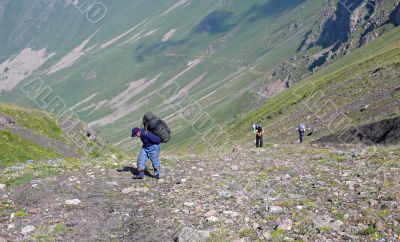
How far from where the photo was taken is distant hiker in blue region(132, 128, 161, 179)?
23234 millimetres

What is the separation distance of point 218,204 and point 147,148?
627cm

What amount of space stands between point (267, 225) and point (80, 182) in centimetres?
1087

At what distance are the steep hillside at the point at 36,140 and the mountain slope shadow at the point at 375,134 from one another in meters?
30.3

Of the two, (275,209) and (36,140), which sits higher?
(36,140)

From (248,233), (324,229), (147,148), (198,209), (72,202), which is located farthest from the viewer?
(147,148)

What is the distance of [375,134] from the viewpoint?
155 feet

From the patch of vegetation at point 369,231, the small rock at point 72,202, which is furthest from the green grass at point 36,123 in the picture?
the patch of vegetation at point 369,231

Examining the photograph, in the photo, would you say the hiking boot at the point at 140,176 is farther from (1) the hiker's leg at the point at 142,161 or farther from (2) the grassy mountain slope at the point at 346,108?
(2) the grassy mountain slope at the point at 346,108

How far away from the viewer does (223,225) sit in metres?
16.3

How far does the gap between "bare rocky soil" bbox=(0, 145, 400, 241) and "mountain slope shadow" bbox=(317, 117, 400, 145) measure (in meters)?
17.9

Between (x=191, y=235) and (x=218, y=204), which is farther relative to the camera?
(x=218, y=204)

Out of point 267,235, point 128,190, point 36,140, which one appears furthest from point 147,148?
point 36,140

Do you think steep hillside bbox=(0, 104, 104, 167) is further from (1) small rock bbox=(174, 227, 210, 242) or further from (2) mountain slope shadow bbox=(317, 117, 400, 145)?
(2) mountain slope shadow bbox=(317, 117, 400, 145)

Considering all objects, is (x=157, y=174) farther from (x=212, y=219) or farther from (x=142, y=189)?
(x=212, y=219)
